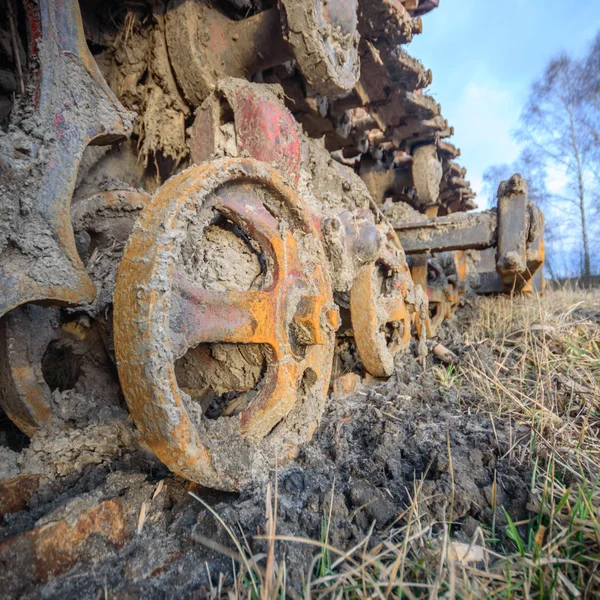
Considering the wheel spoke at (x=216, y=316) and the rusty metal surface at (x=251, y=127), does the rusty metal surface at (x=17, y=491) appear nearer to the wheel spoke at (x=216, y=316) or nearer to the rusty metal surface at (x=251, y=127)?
the wheel spoke at (x=216, y=316)

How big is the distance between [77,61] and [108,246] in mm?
617

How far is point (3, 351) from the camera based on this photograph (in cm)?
135

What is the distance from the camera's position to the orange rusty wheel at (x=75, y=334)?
53.6 inches

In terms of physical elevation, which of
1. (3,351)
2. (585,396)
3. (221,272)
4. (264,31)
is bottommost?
(585,396)

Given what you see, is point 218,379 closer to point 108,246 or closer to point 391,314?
point 108,246

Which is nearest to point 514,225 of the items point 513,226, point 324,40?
point 513,226

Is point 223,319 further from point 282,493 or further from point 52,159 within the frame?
point 52,159

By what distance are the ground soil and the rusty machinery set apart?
12cm

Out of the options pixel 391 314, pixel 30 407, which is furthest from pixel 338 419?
pixel 30 407

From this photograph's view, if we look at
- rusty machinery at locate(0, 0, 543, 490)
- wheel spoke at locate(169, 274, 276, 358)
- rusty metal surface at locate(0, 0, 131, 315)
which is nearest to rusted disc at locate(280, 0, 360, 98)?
rusty machinery at locate(0, 0, 543, 490)

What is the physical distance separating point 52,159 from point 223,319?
2.30ft

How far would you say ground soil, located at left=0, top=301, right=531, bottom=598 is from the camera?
2.88 ft

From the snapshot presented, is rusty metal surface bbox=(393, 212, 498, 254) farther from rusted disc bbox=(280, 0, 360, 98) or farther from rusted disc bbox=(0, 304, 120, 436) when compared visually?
rusted disc bbox=(0, 304, 120, 436)

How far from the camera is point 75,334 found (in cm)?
156
